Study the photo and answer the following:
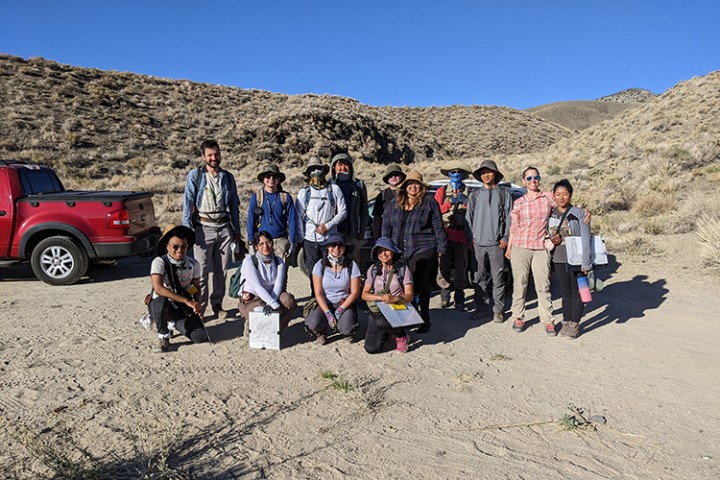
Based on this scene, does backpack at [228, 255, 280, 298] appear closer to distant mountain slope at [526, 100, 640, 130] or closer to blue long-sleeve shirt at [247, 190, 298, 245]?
blue long-sleeve shirt at [247, 190, 298, 245]

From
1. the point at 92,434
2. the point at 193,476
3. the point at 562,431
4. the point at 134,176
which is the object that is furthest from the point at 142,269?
the point at 134,176

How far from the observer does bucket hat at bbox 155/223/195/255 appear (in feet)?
17.3

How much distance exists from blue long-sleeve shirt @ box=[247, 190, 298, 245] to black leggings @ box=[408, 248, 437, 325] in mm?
1387

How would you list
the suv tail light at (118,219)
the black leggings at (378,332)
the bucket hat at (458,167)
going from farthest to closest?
the suv tail light at (118,219), the bucket hat at (458,167), the black leggings at (378,332)

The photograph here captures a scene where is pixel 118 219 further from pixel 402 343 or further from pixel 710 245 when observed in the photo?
pixel 710 245

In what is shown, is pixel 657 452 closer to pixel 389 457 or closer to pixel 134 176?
pixel 389 457

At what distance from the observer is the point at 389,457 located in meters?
3.25

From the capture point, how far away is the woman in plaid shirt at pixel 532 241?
18.1 feet

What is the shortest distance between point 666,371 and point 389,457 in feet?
9.63

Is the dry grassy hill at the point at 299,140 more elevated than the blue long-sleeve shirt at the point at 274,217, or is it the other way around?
the dry grassy hill at the point at 299,140

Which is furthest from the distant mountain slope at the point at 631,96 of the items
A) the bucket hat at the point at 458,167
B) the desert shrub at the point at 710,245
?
the bucket hat at the point at 458,167

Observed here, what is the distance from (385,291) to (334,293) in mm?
516

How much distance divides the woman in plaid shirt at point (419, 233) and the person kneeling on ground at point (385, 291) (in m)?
0.35

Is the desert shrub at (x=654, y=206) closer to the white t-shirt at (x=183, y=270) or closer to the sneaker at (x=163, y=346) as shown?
the white t-shirt at (x=183, y=270)
